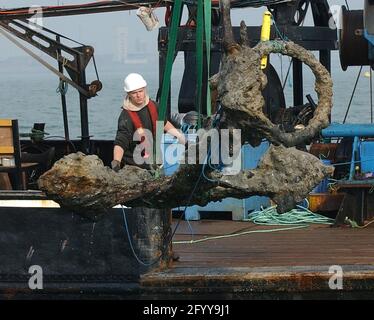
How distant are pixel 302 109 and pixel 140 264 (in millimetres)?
3730

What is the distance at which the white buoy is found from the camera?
9969mm

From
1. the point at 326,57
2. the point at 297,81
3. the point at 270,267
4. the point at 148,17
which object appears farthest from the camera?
the point at 297,81

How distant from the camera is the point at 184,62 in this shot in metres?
10.6

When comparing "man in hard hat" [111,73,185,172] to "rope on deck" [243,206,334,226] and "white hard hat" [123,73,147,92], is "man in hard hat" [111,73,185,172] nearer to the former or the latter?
"white hard hat" [123,73,147,92]

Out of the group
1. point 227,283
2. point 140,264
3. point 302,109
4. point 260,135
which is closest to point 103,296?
point 140,264

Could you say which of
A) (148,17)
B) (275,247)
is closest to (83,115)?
(148,17)

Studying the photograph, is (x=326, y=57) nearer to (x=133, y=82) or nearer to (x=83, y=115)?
(x=83, y=115)

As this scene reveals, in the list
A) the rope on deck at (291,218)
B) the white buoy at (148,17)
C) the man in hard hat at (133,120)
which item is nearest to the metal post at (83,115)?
the white buoy at (148,17)

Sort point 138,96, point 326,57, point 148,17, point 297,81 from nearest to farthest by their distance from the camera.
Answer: point 138,96, point 148,17, point 326,57, point 297,81

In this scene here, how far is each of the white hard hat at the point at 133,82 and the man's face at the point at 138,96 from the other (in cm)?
3

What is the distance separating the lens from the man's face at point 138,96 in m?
7.86

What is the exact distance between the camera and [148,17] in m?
9.99

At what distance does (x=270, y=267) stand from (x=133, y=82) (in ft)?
5.81
